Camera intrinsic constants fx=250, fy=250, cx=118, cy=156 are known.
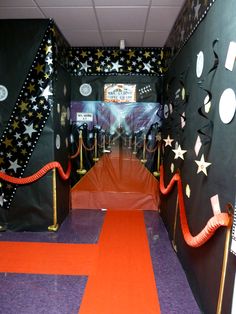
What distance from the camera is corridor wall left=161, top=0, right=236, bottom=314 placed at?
1.55 meters

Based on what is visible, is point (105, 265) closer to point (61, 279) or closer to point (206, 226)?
point (61, 279)

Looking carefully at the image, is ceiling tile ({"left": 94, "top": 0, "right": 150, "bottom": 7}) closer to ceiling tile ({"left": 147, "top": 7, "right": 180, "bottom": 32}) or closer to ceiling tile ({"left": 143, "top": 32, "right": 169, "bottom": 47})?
ceiling tile ({"left": 147, "top": 7, "right": 180, "bottom": 32})

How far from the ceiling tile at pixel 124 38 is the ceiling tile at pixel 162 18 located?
0.30 m

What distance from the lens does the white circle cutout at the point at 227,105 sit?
152 cm

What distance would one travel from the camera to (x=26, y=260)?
266cm

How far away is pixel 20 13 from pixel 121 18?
49.2 inches

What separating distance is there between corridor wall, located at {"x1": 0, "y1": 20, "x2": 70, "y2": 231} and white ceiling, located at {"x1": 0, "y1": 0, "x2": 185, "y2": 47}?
0.18 metres

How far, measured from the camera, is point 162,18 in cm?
317

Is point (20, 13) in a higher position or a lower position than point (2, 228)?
higher

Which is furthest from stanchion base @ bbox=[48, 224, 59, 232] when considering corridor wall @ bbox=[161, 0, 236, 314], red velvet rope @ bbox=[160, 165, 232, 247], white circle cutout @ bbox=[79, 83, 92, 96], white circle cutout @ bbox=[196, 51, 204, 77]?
white circle cutout @ bbox=[196, 51, 204, 77]

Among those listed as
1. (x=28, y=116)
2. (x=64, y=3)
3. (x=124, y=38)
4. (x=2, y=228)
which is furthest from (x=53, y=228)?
(x=124, y=38)

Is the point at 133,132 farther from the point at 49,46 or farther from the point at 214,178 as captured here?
the point at 214,178

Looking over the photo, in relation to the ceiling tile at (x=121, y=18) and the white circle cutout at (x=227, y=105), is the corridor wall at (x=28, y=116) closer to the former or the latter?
→ the ceiling tile at (x=121, y=18)

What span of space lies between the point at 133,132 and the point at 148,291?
270 cm
